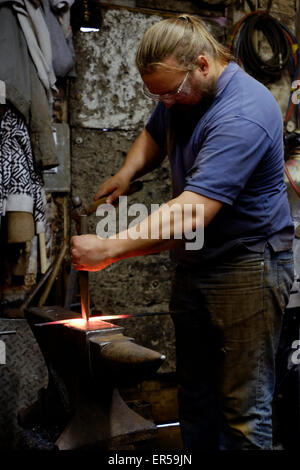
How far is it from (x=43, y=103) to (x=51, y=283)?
1.10 m

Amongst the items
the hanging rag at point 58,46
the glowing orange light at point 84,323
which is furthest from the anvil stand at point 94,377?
the hanging rag at point 58,46

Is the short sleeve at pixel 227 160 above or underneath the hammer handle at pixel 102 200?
above

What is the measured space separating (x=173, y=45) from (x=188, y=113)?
33 cm

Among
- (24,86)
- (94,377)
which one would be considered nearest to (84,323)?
(94,377)

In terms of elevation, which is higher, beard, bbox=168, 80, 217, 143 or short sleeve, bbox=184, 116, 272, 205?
beard, bbox=168, 80, 217, 143

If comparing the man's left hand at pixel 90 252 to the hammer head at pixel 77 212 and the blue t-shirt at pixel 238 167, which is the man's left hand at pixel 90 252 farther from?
the blue t-shirt at pixel 238 167

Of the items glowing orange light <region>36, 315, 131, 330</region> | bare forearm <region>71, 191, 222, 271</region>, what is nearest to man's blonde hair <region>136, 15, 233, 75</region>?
bare forearm <region>71, 191, 222, 271</region>

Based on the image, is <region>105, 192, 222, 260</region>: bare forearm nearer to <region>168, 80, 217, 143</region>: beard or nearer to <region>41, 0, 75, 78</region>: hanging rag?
<region>168, 80, 217, 143</region>: beard

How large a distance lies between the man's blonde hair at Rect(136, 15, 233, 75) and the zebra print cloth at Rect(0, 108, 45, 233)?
3.32ft

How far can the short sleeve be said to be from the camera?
1.70 m

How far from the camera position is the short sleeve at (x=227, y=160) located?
170 centimetres

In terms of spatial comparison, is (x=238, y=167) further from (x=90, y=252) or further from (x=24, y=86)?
(x=24, y=86)
